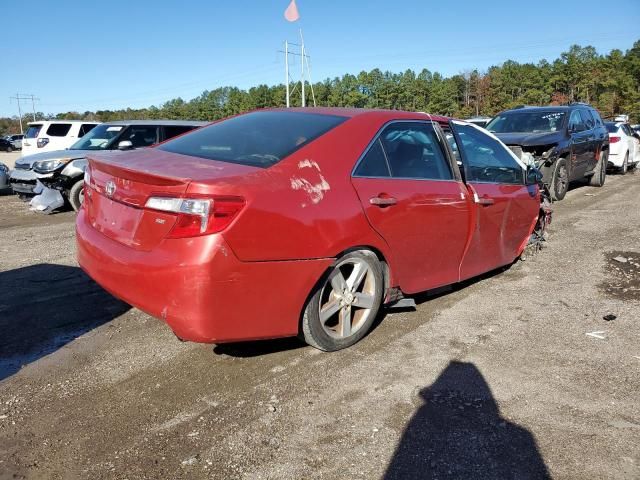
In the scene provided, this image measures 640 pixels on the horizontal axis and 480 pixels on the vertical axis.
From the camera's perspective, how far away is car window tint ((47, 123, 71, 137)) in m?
15.9

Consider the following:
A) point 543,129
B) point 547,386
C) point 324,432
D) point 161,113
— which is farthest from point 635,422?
point 161,113

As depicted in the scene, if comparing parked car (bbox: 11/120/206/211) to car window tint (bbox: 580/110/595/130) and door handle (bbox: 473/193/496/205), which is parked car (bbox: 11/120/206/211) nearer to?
door handle (bbox: 473/193/496/205)

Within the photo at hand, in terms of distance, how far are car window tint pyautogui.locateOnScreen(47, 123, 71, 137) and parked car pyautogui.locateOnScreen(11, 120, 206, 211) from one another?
6.02 meters

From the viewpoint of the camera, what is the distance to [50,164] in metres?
9.35

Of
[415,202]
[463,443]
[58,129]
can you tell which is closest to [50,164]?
[58,129]

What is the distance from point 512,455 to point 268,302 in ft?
4.87

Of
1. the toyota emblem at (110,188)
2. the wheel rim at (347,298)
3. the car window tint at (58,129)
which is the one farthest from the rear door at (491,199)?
the car window tint at (58,129)

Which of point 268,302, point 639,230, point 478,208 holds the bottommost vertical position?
point 639,230

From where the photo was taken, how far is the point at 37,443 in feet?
8.44

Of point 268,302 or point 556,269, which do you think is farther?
point 556,269

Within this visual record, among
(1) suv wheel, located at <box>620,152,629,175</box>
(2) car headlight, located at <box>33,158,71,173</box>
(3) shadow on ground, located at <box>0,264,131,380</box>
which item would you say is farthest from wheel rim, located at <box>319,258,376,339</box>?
(1) suv wheel, located at <box>620,152,629,175</box>

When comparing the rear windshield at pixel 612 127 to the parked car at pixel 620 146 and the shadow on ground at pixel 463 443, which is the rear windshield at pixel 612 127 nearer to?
the parked car at pixel 620 146

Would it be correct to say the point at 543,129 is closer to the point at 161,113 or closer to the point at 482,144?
the point at 482,144

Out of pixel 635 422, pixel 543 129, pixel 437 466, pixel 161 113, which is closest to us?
pixel 437 466
